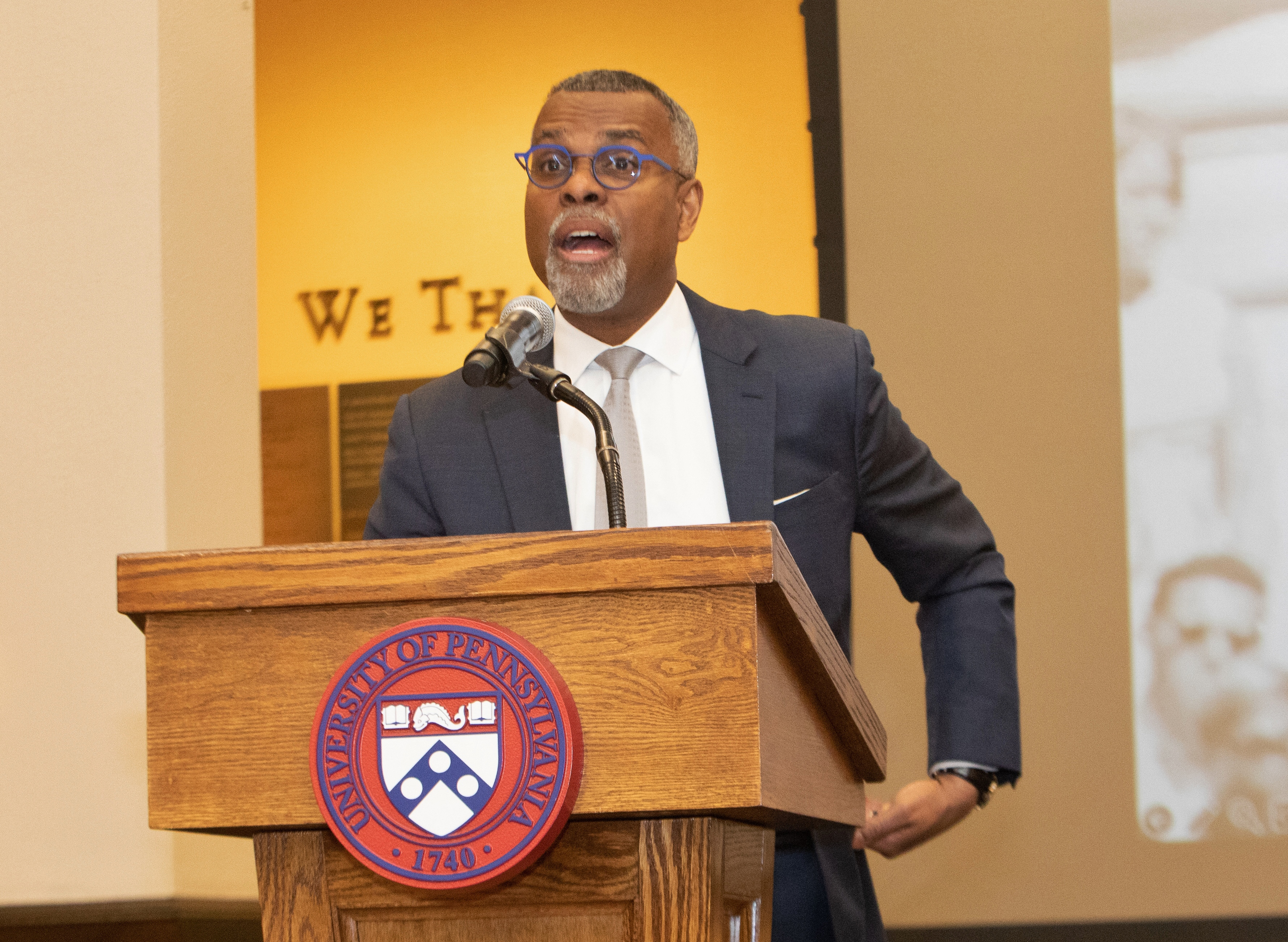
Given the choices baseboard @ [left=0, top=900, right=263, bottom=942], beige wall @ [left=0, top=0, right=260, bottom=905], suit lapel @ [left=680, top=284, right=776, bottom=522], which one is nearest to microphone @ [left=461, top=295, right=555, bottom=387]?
suit lapel @ [left=680, top=284, right=776, bottom=522]

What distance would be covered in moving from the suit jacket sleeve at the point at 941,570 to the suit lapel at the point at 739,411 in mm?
143

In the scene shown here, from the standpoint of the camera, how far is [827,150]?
318 centimetres

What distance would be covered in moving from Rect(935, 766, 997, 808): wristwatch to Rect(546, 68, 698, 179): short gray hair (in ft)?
2.58

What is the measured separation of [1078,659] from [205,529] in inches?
72.6

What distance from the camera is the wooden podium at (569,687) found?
807mm

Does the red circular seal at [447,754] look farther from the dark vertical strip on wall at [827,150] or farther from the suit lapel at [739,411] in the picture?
the dark vertical strip on wall at [827,150]

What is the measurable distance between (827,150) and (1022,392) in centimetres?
73

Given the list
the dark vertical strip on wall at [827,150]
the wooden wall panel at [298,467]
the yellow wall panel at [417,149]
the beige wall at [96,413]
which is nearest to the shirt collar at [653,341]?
the beige wall at [96,413]

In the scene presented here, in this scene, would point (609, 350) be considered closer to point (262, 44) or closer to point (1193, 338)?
point (1193, 338)

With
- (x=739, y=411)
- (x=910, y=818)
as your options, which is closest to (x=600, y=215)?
(x=739, y=411)

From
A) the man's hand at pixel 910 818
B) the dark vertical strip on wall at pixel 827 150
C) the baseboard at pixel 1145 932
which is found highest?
the dark vertical strip on wall at pixel 827 150

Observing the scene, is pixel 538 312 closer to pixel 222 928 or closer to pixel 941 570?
pixel 941 570

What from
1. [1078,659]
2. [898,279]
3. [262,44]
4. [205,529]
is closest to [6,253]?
[205,529]

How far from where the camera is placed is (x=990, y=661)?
1598mm
